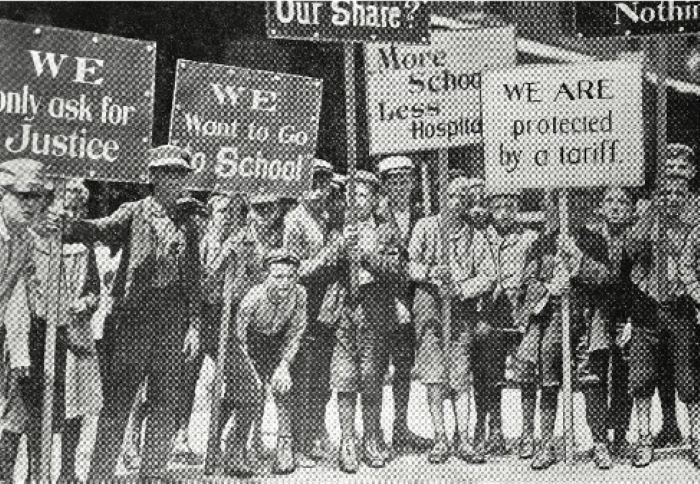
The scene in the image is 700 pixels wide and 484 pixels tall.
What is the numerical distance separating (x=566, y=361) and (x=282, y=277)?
5.26 ft

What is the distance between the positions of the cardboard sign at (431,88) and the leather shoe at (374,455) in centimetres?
159

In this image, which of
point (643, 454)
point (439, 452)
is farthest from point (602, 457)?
point (439, 452)

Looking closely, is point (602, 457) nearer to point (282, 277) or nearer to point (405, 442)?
point (405, 442)

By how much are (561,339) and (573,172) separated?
912mm

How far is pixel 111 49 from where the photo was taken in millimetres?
4754

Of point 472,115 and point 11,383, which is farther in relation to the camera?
point 472,115

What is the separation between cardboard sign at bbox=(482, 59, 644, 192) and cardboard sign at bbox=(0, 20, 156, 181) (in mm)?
1896

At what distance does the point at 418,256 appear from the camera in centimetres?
490

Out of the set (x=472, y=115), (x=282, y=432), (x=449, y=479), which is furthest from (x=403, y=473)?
(x=472, y=115)

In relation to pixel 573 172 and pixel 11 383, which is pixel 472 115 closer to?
pixel 573 172

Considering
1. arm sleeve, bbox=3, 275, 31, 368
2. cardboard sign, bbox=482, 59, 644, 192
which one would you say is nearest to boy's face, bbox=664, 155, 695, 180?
cardboard sign, bbox=482, 59, 644, 192

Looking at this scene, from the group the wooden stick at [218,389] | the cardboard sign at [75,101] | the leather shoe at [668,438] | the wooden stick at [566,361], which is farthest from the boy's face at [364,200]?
the leather shoe at [668,438]

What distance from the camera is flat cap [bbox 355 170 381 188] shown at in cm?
492

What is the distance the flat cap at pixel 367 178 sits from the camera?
4.92 m
